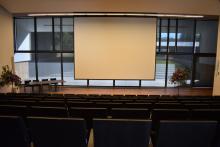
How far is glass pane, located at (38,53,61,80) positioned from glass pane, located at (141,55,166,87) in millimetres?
5046

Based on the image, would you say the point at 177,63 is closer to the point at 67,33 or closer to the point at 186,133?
the point at 67,33

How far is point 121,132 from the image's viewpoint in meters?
1.86

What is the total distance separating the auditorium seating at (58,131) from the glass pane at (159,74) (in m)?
8.81

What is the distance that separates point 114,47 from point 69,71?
10.0 feet

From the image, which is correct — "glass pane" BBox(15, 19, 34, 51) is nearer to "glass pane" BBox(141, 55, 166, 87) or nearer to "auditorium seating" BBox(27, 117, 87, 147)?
"glass pane" BBox(141, 55, 166, 87)

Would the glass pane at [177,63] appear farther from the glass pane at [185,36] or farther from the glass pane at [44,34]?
the glass pane at [44,34]

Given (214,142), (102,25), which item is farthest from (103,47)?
(214,142)

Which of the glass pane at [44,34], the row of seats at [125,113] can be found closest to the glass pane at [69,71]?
the glass pane at [44,34]

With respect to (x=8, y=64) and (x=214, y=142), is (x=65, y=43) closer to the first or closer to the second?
(x=8, y=64)

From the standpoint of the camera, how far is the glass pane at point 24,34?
34.2 ft

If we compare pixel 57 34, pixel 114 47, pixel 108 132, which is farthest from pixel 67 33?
Answer: pixel 108 132

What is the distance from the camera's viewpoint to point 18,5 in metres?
8.19

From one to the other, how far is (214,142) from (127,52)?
7.58 meters

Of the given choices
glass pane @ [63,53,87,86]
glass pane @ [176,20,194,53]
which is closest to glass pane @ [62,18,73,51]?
glass pane @ [63,53,87,86]
